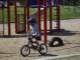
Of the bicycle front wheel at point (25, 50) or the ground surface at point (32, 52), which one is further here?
the ground surface at point (32, 52)

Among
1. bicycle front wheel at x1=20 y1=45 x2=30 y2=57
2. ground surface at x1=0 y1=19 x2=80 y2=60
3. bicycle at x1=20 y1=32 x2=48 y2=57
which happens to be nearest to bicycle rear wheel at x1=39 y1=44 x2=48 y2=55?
bicycle at x1=20 y1=32 x2=48 y2=57

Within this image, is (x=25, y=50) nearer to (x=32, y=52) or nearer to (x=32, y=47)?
(x=32, y=47)

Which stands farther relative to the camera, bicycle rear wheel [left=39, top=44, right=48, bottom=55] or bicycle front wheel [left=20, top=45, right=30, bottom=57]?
bicycle rear wheel [left=39, top=44, right=48, bottom=55]

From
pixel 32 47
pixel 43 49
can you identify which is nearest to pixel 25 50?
pixel 32 47

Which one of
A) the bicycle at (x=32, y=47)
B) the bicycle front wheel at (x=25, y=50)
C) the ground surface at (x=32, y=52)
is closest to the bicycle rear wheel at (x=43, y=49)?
the bicycle at (x=32, y=47)

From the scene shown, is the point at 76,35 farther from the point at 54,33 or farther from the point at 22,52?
the point at 22,52

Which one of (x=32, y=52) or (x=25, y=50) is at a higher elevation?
(x=25, y=50)

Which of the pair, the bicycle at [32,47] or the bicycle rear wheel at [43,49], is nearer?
the bicycle at [32,47]

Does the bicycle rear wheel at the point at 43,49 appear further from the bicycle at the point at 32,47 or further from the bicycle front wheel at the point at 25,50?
the bicycle front wheel at the point at 25,50

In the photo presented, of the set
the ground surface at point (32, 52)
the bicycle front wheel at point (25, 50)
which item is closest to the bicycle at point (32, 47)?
the bicycle front wheel at point (25, 50)

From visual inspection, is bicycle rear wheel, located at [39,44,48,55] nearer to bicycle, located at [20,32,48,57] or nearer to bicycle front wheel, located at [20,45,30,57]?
bicycle, located at [20,32,48,57]

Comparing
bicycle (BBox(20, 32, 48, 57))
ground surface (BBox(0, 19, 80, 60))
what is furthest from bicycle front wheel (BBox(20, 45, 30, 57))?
ground surface (BBox(0, 19, 80, 60))

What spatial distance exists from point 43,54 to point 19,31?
247 inches

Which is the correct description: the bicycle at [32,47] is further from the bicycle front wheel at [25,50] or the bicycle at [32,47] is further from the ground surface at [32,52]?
the ground surface at [32,52]
